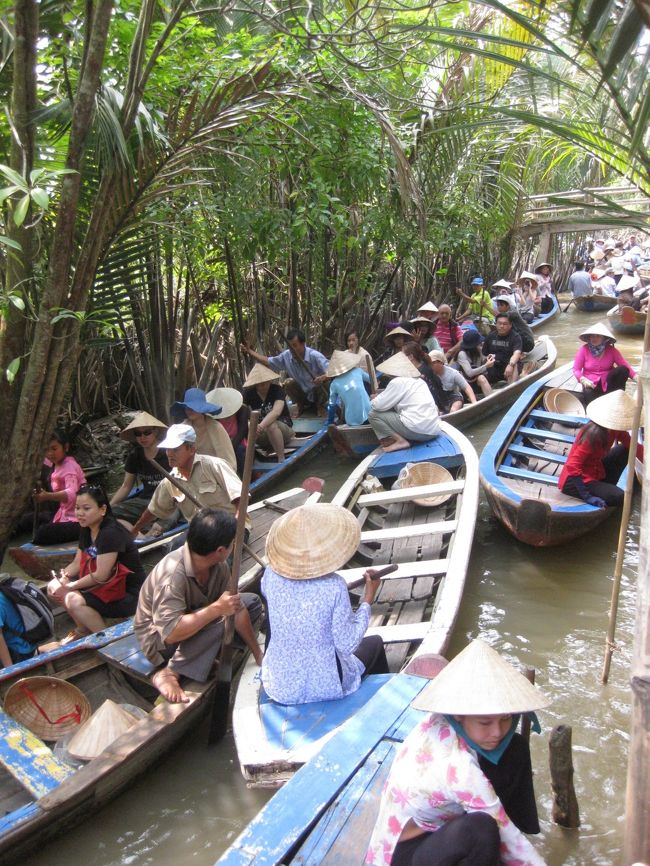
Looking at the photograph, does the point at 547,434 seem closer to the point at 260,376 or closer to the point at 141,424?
the point at 260,376

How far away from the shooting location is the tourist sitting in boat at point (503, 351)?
9.46 meters

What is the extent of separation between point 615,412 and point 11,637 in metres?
3.89

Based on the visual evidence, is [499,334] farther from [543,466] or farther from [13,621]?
[13,621]

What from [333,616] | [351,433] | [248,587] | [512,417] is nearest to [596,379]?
[512,417]

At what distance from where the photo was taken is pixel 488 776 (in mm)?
2236

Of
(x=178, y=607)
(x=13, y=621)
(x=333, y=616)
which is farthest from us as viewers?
(x=13, y=621)

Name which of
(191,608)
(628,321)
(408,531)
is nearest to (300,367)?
(408,531)

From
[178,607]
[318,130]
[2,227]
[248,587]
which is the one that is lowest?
[248,587]

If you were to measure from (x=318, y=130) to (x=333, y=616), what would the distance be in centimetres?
511

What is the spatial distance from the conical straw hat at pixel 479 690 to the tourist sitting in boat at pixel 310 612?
2.84 feet

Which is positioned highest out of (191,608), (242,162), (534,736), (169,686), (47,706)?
(242,162)

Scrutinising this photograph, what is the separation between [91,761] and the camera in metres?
3.12

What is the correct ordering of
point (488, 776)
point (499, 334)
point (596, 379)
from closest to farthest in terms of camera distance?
point (488, 776) < point (596, 379) < point (499, 334)

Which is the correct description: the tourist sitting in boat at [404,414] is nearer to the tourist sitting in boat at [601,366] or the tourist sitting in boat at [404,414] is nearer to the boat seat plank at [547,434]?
the boat seat plank at [547,434]
